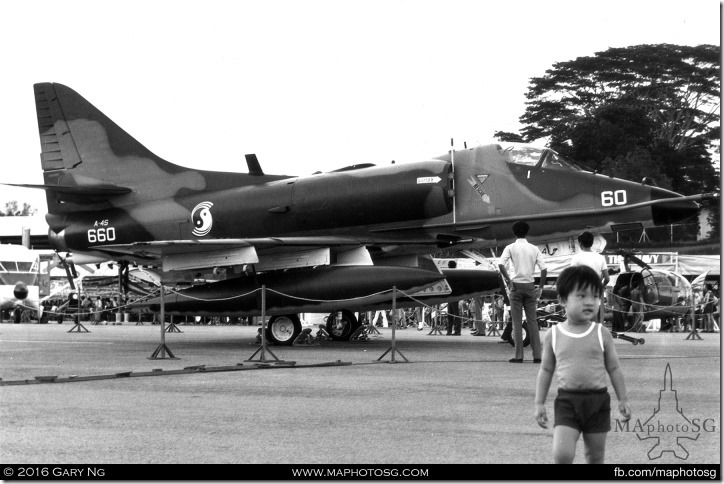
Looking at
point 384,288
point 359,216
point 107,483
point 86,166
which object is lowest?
point 107,483

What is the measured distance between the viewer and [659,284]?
27.9 meters

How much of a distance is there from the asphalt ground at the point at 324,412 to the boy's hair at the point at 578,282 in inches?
51.9

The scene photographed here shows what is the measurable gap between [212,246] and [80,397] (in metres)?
8.47

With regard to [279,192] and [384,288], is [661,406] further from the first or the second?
[279,192]

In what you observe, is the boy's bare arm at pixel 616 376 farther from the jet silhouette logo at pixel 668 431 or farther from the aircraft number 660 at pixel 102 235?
the aircraft number 660 at pixel 102 235

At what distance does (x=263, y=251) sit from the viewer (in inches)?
707

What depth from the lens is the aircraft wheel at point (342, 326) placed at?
19.1 meters

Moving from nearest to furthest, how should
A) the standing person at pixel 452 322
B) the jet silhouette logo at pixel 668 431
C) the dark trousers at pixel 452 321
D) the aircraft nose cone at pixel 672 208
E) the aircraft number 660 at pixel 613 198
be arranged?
the jet silhouette logo at pixel 668 431 → the aircraft nose cone at pixel 672 208 → the aircraft number 660 at pixel 613 198 → the standing person at pixel 452 322 → the dark trousers at pixel 452 321

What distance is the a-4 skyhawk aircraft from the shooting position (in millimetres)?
16266

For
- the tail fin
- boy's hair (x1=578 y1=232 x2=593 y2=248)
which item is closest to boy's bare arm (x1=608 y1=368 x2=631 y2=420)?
boy's hair (x1=578 y1=232 x2=593 y2=248)

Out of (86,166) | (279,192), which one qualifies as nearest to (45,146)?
(86,166)

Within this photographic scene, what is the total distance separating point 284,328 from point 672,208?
265 inches

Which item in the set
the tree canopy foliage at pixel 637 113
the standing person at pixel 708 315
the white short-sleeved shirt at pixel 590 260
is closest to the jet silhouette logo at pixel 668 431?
the white short-sleeved shirt at pixel 590 260

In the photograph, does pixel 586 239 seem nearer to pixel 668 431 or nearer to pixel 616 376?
pixel 668 431
